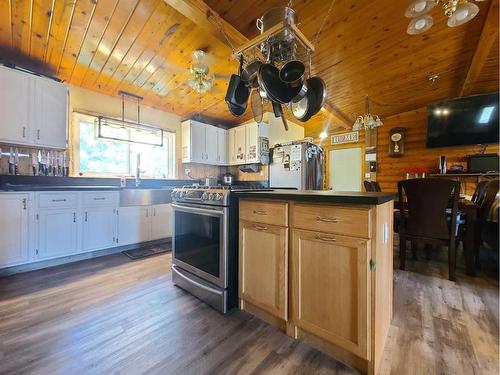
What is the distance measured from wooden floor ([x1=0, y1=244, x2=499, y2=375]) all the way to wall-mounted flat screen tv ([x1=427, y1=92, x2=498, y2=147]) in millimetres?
1778

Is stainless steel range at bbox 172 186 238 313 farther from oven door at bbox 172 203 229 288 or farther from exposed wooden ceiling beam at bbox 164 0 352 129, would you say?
exposed wooden ceiling beam at bbox 164 0 352 129

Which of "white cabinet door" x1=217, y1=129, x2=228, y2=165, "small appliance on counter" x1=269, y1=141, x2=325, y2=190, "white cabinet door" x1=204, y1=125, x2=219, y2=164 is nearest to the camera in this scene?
"small appliance on counter" x1=269, y1=141, x2=325, y2=190

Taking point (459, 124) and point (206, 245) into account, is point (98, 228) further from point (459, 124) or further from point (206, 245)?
point (459, 124)

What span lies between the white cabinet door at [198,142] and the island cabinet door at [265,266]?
286 centimetres

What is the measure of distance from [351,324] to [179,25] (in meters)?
2.77

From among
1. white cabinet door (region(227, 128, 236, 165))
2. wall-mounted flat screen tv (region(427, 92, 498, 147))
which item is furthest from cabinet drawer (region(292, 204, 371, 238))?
white cabinet door (region(227, 128, 236, 165))

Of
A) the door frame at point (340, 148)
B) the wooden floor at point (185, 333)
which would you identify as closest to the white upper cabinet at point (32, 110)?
the wooden floor at point (185, 333)

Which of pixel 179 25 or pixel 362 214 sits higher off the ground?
pixel 179 25

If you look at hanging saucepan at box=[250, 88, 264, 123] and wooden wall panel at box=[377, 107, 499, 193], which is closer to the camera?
hanging saucepan at box=[250, 88, 264, 123]

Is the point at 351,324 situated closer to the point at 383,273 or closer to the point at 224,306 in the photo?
the point at 383,273

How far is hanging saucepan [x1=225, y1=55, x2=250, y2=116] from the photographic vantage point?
169 cm

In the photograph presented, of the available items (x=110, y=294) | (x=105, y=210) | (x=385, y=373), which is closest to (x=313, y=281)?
(x=385, y=373)

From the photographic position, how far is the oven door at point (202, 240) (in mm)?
1582

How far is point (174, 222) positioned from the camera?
6.78 ft
